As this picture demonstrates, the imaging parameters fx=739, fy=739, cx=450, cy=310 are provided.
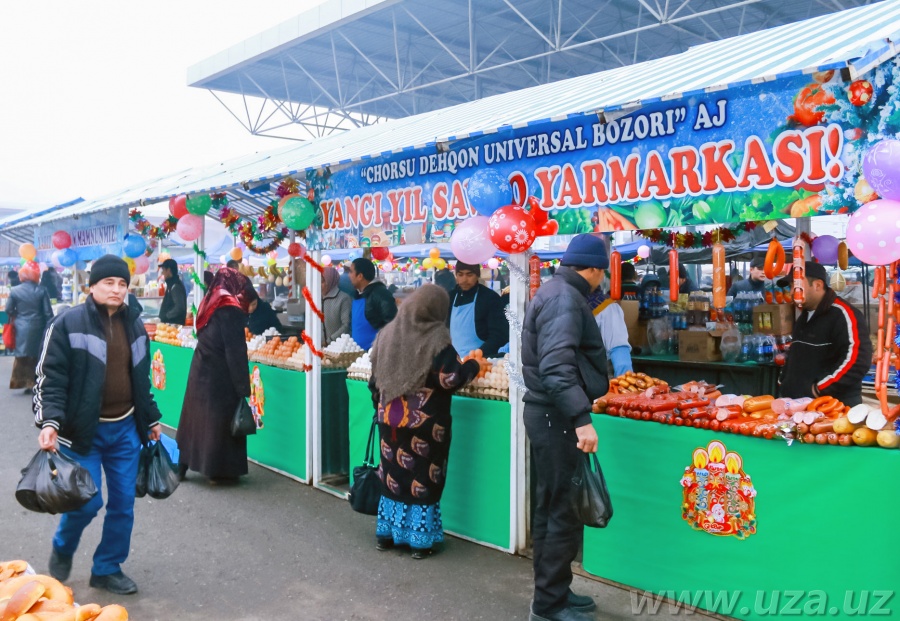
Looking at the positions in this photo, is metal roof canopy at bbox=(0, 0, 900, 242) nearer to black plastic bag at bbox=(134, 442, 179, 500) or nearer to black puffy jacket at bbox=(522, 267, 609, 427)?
black puffy jacket at bbox=(522, 267, 609, 427)

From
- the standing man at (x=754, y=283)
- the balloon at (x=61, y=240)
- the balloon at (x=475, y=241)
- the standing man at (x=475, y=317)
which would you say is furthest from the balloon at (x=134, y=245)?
the standing man at (x=754, y=283)

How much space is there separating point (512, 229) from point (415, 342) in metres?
0.97

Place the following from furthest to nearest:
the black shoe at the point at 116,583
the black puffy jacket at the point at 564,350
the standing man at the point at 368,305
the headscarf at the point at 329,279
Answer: the headscarf at the point at 329,279 → the standing man at the point at 368,305 → the black shoe at the point at 116,583 → the black puffy jacket at the point at 564,350

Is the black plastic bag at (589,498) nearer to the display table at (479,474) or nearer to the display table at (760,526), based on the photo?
the display table at (760,526)

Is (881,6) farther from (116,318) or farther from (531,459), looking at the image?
(116,318)

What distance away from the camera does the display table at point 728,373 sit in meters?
7.61

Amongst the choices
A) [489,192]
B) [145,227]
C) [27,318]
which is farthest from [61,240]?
[489,192]

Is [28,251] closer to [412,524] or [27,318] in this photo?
[27,318]

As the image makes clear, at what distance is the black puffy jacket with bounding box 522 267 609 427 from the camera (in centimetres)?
356

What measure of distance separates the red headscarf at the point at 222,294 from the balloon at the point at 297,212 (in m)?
0.74

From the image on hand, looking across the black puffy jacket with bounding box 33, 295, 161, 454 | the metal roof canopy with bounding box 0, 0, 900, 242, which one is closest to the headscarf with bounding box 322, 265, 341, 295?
the metal roof canopy with bounding box 0, 0, 900, 242

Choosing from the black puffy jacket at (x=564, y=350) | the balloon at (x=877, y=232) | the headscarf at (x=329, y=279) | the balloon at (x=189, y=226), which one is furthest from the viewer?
the balloon at (x=189, y=226)

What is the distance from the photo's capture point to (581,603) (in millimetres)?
4008

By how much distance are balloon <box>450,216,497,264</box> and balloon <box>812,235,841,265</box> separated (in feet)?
11.9
